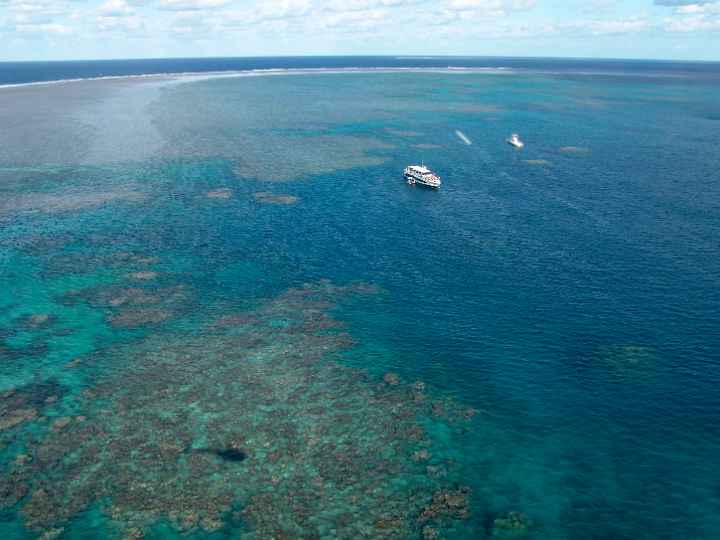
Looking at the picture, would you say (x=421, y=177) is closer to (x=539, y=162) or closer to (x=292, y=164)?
(x=292, y=164)

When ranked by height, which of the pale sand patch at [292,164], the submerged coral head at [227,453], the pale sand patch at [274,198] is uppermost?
the pale sand patch at [292,164]

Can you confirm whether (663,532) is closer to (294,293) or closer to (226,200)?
(294,293)

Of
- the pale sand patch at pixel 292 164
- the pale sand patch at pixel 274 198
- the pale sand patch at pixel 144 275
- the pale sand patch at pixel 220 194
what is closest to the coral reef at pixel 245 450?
the pale sand patch at pixel 144 275

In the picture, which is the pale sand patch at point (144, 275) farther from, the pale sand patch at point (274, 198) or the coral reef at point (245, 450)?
the pale sand patch at point (274, 198)

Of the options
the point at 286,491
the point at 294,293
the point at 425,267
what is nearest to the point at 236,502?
the point at 286,491

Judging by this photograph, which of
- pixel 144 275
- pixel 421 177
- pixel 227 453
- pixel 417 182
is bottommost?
pixel 227 453

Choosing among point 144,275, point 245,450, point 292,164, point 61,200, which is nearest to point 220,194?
point 61,200
